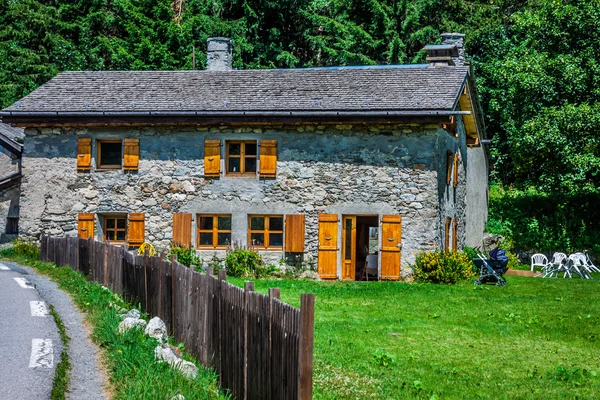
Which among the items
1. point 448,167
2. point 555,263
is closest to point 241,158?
point 448,167

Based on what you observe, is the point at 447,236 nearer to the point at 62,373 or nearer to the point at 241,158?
the point at 241,158

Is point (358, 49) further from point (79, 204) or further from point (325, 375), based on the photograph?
point (325, 375)

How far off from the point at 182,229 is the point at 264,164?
9.38 feet

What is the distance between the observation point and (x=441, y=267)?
2227 centimetres

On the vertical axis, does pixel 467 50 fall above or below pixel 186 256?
above

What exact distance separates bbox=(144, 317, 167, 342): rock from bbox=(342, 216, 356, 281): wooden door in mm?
12985

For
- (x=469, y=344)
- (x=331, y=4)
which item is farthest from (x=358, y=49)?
(x=469, y=344)

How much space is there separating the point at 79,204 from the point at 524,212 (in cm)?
1619

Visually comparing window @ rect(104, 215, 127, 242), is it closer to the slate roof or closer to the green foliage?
the green foliage

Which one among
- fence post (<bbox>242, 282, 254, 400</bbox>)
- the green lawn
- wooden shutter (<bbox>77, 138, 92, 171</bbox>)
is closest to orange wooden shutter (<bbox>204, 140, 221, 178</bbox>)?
wooden shutter (<bbox>77, 138, 92, 171</bbox>)

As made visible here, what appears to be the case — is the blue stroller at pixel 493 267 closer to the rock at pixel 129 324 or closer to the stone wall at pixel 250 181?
the stone wall at pixel 250 181

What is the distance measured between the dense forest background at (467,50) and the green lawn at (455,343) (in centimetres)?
1104

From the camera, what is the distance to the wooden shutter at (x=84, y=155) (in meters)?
25.3

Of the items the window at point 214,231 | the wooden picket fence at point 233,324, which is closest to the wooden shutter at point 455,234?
the window at point 214,231
